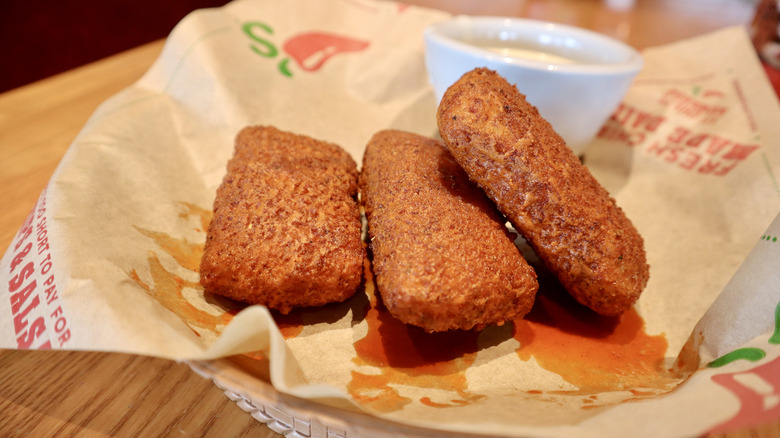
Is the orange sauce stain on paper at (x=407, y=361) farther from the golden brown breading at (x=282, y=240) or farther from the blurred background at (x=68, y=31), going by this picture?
the blurred background at (x=68, y=31)

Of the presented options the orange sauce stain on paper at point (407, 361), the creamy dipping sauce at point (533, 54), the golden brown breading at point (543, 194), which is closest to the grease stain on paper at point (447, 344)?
the orange sauce stain on paper at point (407, 361)

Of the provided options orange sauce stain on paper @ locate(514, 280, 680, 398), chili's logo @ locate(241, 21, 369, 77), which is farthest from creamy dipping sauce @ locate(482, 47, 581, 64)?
orange sauce stain on paper @ locate(514, 280, 680, 398)

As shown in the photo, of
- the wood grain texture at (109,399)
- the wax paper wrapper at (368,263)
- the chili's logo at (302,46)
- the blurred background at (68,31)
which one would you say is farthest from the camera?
the blurred background at (68,31)

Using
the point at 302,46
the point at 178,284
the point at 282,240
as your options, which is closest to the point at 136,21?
the point at 302,46

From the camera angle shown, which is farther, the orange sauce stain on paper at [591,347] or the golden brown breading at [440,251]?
the orange sauce stain on paper at [591,347]

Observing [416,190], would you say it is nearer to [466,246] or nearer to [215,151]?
[466,246]

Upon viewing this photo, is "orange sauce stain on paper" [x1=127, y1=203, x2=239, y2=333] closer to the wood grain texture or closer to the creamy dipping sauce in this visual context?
the wood grain texture

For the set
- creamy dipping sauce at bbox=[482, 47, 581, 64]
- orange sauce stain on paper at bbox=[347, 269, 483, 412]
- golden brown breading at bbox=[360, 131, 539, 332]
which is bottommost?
orange sauce stain on paper at bbox=[347, 269, 483, 412]

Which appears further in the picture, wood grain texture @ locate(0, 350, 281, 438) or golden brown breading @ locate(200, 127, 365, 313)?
golden brown breading @ locate(200, 127, 365, 313)

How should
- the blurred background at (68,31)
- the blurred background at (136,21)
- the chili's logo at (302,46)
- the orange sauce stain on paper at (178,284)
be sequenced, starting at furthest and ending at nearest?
the blurred background at (68,31)
the blurred background at (136,21)
the chili's logo at (302,46)
the orange sauce stain on paper at (178,284)
